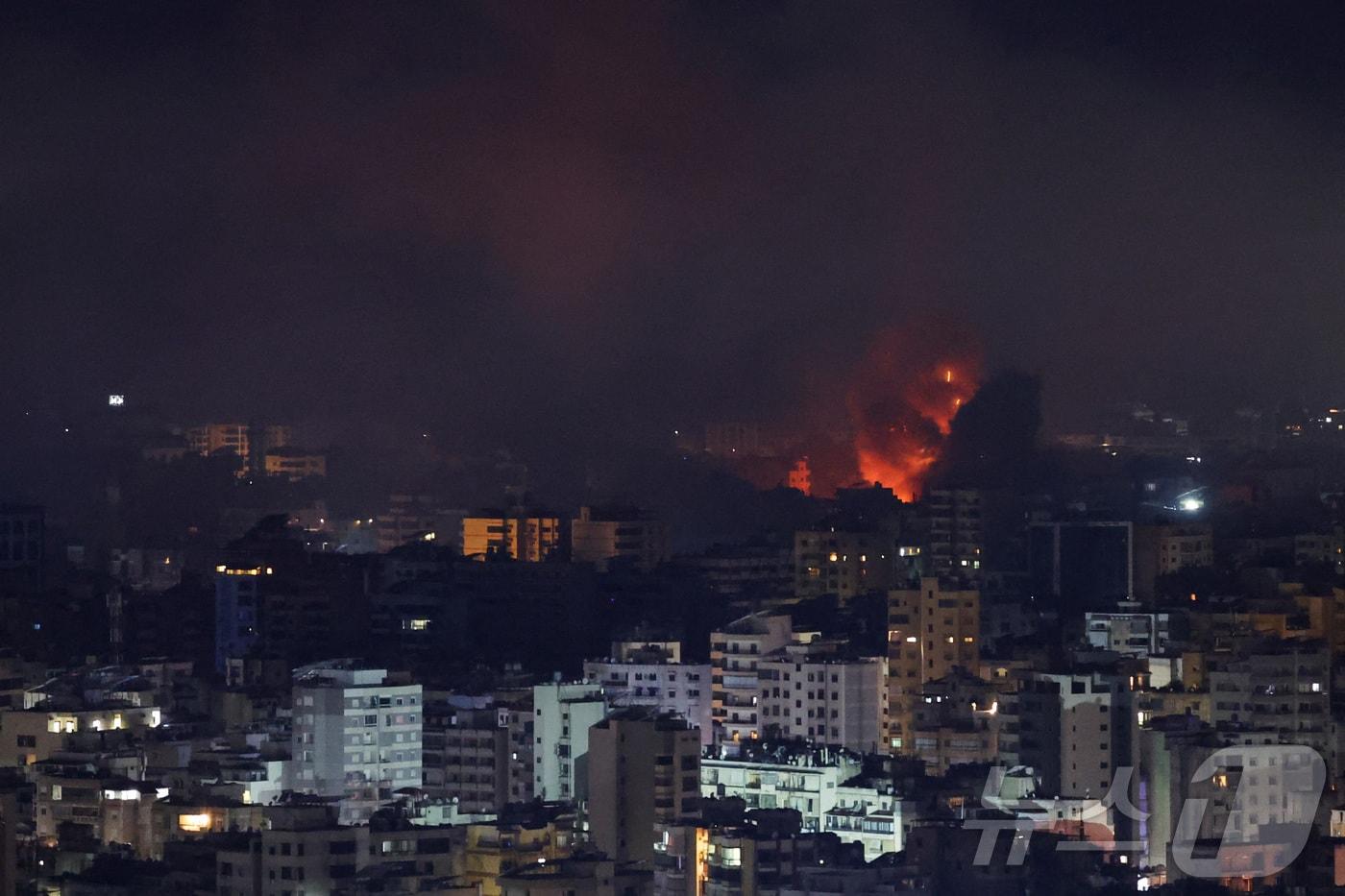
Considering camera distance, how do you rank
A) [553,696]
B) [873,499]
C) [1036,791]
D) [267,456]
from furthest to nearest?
[267,456], [873,499], [553,696], [1036,791]

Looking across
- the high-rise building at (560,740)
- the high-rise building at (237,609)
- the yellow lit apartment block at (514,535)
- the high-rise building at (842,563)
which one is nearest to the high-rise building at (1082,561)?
the high-rise building at (842,563)

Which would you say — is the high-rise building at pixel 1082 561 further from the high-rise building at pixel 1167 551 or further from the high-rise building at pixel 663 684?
the high-rise building at pixel 663 684

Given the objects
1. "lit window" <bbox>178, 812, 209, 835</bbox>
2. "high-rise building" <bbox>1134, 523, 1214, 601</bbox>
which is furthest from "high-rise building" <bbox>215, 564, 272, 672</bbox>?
"lit window" <bbox>178, 812, 209, 835</bbox>

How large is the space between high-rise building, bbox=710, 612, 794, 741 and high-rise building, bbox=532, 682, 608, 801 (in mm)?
1467

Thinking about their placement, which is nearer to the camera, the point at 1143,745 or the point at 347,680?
the point at 1143,745

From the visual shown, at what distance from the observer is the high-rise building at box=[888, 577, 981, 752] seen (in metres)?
21.2

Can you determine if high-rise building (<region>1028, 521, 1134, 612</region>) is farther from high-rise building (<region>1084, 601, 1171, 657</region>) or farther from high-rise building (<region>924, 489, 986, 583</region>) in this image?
high-rise building (<region>1084, 601, 1171, 657</region>)

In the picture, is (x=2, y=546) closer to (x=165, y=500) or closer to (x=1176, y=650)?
(x=165, y=500)

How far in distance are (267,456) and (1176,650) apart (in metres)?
16.1

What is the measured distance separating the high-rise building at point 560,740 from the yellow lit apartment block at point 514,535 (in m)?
9.11

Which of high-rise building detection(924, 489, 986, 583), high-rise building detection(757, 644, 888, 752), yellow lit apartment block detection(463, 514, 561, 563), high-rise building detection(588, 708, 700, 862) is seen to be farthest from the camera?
yellow lit apartment block detection(463, 514, 561, 563)

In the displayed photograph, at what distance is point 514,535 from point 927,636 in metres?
7.85

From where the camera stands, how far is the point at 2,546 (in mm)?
29828

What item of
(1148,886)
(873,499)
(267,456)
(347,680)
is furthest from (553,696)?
(267,456)
